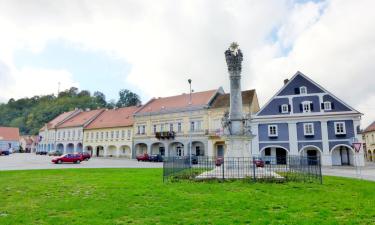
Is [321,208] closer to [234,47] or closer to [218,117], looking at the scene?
[234,47]

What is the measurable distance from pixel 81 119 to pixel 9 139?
1257 inches

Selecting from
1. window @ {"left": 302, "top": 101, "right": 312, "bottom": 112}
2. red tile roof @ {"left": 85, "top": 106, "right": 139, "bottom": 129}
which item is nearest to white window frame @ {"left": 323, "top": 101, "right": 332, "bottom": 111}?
window @ {"left": 302, "top": 101, "right": 312, "bottom": 112}

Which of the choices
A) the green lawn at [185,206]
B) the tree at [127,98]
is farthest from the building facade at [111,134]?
the green lawn at [185,206]

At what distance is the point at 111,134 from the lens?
55.2 metres

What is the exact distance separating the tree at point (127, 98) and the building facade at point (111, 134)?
2320 centimetres

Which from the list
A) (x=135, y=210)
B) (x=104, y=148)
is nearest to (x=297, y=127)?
(x=135, y=210)

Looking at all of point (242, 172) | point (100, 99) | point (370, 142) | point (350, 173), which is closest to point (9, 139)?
point (100, 99)

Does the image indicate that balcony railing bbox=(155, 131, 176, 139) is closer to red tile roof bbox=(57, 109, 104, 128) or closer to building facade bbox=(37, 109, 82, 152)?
red tile roof bbox=(57, 109, 104, 128)

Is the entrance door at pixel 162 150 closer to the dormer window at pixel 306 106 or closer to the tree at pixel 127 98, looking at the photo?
the dormer window at pixel 306 106

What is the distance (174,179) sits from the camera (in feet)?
51.1

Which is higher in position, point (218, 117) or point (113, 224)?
point (218, 117)

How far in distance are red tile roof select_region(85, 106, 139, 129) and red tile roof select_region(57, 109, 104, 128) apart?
164 centimetres

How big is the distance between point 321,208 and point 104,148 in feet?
171

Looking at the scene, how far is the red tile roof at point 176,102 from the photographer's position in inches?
1797
